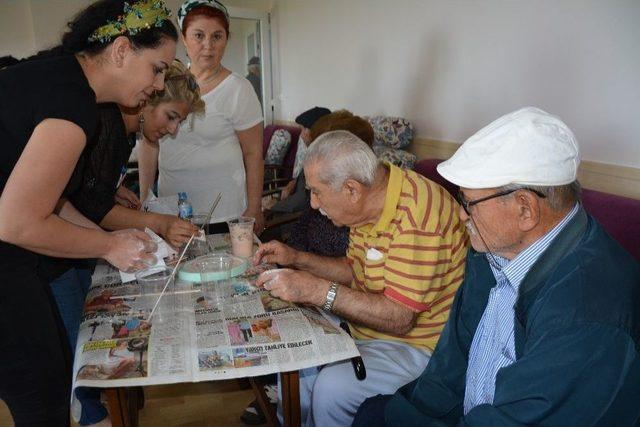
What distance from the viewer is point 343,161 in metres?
1.36

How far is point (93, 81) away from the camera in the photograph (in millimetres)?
1148

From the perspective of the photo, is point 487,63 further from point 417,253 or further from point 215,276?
point 215,276

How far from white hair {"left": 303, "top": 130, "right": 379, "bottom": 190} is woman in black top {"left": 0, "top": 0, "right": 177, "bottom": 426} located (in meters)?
0.51

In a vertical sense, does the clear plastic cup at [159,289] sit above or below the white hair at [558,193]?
below

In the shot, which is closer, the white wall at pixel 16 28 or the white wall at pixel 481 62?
the white wall at pixel 481 62

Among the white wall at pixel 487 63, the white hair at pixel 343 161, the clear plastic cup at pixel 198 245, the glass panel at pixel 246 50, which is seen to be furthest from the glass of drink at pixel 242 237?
the glass panel at pixel 246 50

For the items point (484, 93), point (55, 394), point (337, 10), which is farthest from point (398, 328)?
point (337, 10)

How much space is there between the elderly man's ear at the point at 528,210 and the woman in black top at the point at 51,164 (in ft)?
3.17

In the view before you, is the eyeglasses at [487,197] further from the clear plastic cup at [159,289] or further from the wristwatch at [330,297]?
the clear plastic cup at [159,289]

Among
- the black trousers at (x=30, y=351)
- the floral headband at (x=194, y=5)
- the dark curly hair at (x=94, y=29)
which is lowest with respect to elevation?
the black trousers at (x=30, y=351)

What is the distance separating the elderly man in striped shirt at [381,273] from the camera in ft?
4.31

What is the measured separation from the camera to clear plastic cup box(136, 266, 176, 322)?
3.96 ft

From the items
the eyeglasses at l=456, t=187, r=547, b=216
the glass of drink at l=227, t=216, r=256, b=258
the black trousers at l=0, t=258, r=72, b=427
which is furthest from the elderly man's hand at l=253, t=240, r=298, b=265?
the eyeglasses at l=456, t=187, r=547, b=216

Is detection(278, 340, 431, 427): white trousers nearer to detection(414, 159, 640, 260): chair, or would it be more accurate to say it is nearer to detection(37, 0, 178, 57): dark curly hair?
detection(414, 159, 640, 260): chair
